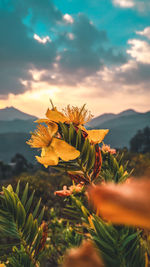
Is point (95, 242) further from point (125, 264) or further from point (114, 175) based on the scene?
point (114, 175)

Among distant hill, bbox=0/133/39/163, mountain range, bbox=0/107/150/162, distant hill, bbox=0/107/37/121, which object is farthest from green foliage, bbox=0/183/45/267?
distant hill, bbox=0/107/37/121

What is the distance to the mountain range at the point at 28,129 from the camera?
100169 millimetres

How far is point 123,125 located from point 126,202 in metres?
164

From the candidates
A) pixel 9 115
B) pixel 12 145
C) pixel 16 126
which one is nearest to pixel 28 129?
pixel 16 126

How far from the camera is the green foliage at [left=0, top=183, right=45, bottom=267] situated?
0.55 metres

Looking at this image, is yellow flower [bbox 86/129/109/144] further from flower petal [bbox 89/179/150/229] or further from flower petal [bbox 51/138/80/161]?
flower petal [bbox 89/179/150/229]

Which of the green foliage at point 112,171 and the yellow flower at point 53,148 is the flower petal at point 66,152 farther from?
the green foliage at point 112,171

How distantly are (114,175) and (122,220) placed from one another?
435 millimetres

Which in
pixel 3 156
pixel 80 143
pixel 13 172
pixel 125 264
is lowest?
pixel 3 156

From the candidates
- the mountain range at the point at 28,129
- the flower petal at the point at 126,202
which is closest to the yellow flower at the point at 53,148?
the flower petal at the point at 126,202

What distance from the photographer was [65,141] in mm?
492

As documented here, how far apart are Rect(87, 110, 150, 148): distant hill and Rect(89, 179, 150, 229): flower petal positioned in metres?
98.5

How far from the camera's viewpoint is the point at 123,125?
6250 inches

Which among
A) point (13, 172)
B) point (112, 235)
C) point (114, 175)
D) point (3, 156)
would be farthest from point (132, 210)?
point (3, 156)
